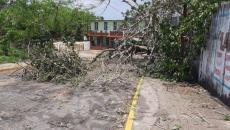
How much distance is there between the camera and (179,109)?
11.8m

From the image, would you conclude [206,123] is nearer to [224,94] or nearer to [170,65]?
[224,94]

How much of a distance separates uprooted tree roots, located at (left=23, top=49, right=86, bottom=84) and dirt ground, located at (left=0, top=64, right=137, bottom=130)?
2.14 ft

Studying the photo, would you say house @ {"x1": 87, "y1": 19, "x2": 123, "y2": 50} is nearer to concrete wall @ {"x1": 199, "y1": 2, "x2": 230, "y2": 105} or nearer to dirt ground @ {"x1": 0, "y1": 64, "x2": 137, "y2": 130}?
dirt ground @ {"x1": 0, "y1": 64, "x2": 137, "y2": 130}

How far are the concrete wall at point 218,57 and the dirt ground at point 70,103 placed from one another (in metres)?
2.81

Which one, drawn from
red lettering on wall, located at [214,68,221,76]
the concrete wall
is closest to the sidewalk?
the concrete wall

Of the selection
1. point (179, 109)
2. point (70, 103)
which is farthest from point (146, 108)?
point (70, 103)

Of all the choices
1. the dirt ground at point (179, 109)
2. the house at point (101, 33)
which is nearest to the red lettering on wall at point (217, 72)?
the dirt ground at point (179, 109)

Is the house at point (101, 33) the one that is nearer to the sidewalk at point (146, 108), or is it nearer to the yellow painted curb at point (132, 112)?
the sidewalk at point (146, 108)

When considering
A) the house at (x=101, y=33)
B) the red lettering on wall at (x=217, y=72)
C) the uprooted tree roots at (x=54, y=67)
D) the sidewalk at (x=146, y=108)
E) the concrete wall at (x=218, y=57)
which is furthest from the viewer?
the house at (x=101, y=33)

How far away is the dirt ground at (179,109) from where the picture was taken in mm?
9845

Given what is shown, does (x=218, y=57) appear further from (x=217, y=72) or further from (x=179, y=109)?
(x=179, y=109)

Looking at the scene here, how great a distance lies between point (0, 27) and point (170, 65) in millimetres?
19015

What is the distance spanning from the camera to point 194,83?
58.6 ft

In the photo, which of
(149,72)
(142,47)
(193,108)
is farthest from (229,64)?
(142,47)
